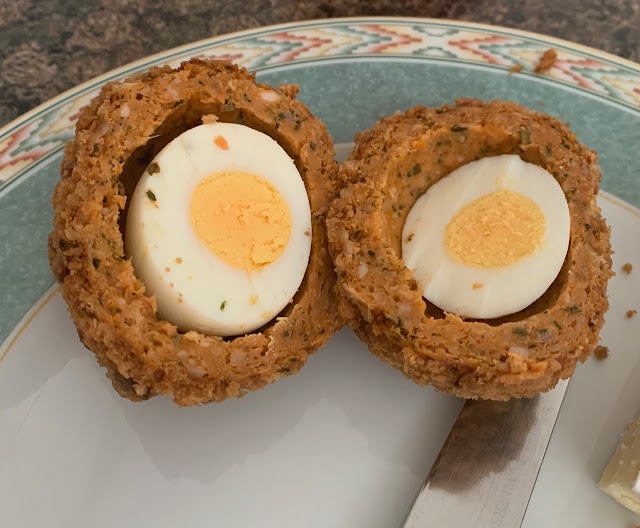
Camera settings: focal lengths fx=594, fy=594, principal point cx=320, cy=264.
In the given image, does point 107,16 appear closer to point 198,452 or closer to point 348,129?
point 348,129

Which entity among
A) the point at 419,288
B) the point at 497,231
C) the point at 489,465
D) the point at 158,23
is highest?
the point at 158,23

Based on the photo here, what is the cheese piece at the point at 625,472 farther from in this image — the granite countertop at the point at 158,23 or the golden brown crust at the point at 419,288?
the granite countertop at the point at 158,23

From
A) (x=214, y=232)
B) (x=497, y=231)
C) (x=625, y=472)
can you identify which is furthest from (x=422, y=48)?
(x=625, y=472)

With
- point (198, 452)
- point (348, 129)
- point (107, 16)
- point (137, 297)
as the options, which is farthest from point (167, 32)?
point (198, 452)

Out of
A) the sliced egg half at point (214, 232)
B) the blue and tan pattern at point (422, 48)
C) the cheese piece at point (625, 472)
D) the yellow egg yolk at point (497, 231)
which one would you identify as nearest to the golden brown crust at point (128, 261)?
the sliced egg half at point (214, 232)

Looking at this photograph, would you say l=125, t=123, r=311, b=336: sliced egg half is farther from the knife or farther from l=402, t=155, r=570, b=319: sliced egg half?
the knife

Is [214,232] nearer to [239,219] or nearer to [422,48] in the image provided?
[239,219]

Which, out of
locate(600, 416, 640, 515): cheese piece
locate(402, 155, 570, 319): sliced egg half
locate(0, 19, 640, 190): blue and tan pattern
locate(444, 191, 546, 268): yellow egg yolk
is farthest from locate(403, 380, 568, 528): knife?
locate(0, 19, 640, 190): blue and tan pattern
